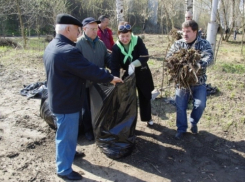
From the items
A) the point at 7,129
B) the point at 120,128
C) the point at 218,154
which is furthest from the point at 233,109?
the point at 7,129

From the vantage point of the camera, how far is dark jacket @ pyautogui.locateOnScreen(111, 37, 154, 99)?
312 centimetres

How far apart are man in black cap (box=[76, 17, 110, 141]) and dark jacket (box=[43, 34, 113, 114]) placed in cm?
70

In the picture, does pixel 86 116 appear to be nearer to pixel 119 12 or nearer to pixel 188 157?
pixel 188 157

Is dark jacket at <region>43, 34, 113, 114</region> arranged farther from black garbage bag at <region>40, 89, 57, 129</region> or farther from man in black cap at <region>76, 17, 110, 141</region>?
black garbage bag at <region>40, 89, 57, 129</region>

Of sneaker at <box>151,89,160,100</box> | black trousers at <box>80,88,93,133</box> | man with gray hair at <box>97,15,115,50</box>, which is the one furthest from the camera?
man with gray hair at <box>97,15,115,50</box>

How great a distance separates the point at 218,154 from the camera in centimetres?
303

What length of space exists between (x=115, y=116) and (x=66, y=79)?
81 cm

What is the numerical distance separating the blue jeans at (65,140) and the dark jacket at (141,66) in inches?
38.7

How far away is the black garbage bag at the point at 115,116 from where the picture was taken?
107 inches

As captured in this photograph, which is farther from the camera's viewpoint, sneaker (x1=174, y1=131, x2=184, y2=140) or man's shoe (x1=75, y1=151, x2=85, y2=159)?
sneaker (x1=174, y1=131, x2=184, y2=140)

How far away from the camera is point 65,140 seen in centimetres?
241

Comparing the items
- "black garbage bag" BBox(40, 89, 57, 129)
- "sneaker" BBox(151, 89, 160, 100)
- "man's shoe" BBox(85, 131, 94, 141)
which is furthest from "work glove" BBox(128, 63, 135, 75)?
"sneaker" BBox(151, 89, 160, 100)

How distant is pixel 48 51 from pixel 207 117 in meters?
2.76

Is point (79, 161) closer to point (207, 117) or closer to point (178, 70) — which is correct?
point (178, 70)
